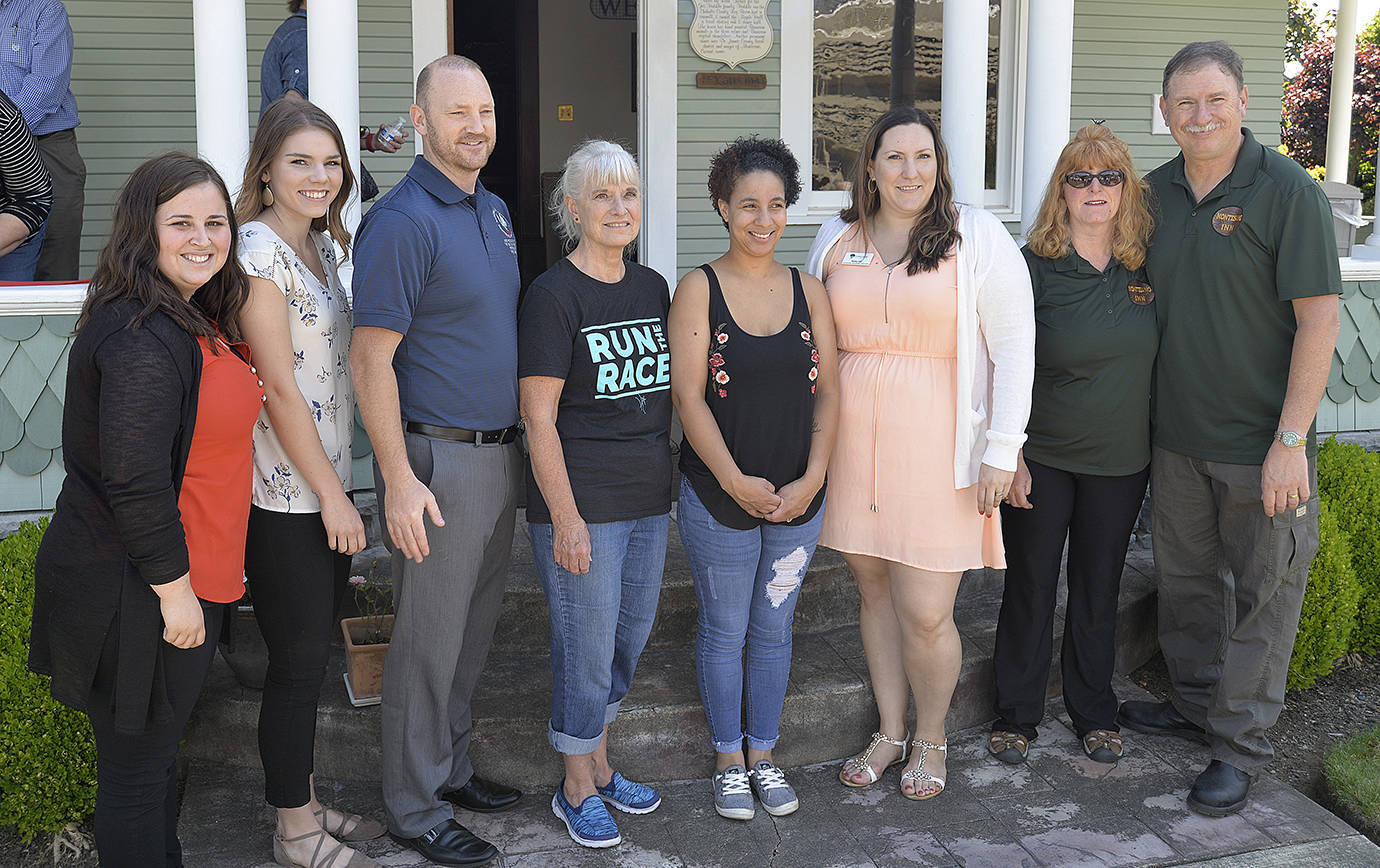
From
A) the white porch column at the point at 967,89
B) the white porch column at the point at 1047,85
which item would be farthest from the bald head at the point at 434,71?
the white porch column at the point at 1047,85

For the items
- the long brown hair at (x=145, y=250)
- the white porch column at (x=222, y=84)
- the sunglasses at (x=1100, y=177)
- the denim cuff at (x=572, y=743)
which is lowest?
the denim cuff at (x=572, y=743)

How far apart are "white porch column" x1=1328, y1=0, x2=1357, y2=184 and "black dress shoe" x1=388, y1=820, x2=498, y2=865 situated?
9.45 meters

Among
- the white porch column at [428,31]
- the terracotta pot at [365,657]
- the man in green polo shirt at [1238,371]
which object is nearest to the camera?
the man in green polo shirt at [1238,371]

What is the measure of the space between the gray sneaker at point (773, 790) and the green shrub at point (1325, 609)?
2.00 m

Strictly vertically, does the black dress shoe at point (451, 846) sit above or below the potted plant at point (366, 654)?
below

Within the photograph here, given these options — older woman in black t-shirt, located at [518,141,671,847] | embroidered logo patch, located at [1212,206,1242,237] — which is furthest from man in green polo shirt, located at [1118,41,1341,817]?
→ older woman in black t-shirt, located at [518,141,671,847]

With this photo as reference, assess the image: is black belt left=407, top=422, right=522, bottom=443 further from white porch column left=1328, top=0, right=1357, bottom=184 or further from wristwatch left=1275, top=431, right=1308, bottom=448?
white porch column left=1328, top=0, right=1357, bottom=184

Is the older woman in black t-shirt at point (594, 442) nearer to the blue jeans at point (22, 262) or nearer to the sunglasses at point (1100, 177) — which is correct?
the sunglasses at point (1100, 177)

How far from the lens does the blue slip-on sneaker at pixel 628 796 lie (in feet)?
10.7

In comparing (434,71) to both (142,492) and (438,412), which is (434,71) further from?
(142,492)

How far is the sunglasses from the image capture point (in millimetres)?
3207

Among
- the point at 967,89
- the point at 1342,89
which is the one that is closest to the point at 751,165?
the point at 967,89

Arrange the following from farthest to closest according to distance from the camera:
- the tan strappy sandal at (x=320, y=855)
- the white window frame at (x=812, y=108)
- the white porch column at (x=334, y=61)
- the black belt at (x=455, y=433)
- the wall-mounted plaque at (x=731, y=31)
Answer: the white window frame at (x=812, y=108) < the wall-mounted plaque at (x=731, y=31) < the white porch column at (x=334, y=61) < the tan strappy sandal at (x=320, y=855) < the black belt at (x=455, y=433)

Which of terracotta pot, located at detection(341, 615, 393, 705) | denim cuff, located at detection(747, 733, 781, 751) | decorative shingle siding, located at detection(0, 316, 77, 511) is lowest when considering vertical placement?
denim cuff, located at detection(747, 733, 781, 751)
